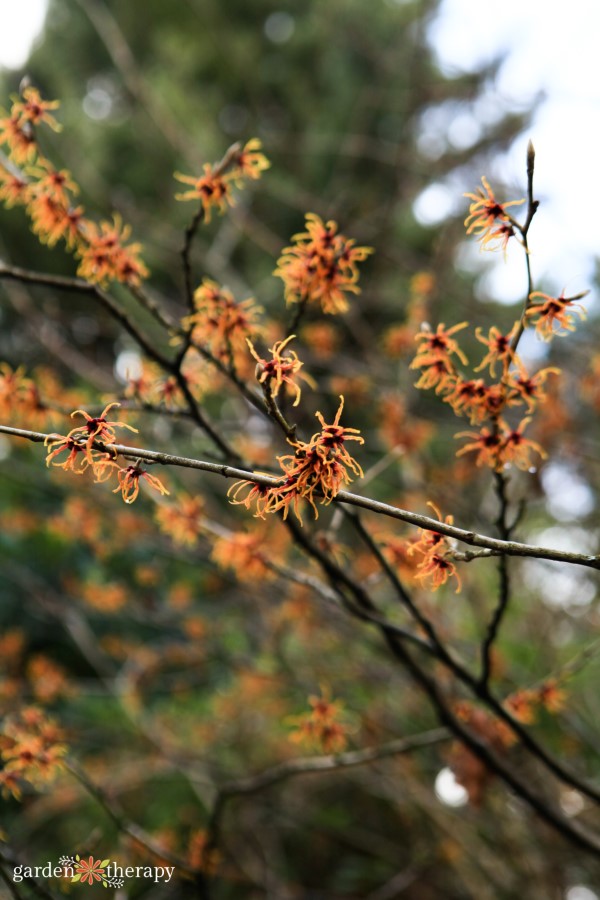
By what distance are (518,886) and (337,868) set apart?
2.31 m

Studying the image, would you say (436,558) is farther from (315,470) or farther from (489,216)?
(489,216)

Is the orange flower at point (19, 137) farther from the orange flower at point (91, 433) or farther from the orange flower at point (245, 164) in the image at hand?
the orange flower at point (91, 433)

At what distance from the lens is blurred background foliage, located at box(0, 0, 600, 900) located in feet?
11.7

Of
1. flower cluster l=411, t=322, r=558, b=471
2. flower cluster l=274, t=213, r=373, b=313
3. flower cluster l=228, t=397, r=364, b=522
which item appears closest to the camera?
flower cluster l=228, t=397, r=364, b=522

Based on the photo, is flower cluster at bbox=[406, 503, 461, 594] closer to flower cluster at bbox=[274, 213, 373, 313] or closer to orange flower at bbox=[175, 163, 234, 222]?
flower cluster at bbox=[274, 213, 373, 313]

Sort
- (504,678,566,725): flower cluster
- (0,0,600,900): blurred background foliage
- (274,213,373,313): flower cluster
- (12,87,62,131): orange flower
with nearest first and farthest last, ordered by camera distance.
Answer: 1. (274,213,373,313): flower cluster
2. (12,87,62,131): orange flower
3. (504,678,566,725): flower cluster
4. (0,0,600,900): blurred background foliage

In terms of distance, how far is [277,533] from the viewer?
4.41m

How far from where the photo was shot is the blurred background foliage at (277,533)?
3580mm

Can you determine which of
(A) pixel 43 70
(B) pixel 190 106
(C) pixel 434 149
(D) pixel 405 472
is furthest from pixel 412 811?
(A) pixel 43 70

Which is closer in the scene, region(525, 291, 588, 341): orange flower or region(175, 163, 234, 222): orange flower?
region(525, 291, 588, 341): orange flower

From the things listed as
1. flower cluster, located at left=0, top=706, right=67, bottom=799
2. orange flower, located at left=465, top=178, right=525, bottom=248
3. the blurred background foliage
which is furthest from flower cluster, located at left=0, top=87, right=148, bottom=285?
flower cluster, located at left=0, top=706, right=67, bottom=799

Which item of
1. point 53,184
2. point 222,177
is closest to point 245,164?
point 222,177

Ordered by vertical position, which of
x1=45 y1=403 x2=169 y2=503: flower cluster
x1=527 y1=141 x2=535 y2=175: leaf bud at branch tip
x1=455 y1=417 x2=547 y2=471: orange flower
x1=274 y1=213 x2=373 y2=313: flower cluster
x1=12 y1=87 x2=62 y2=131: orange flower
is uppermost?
x1=12 y1=87 x2=62 y2=131: orange flower

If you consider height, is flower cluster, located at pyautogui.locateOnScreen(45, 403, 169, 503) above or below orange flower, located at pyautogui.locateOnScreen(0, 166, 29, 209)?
below
